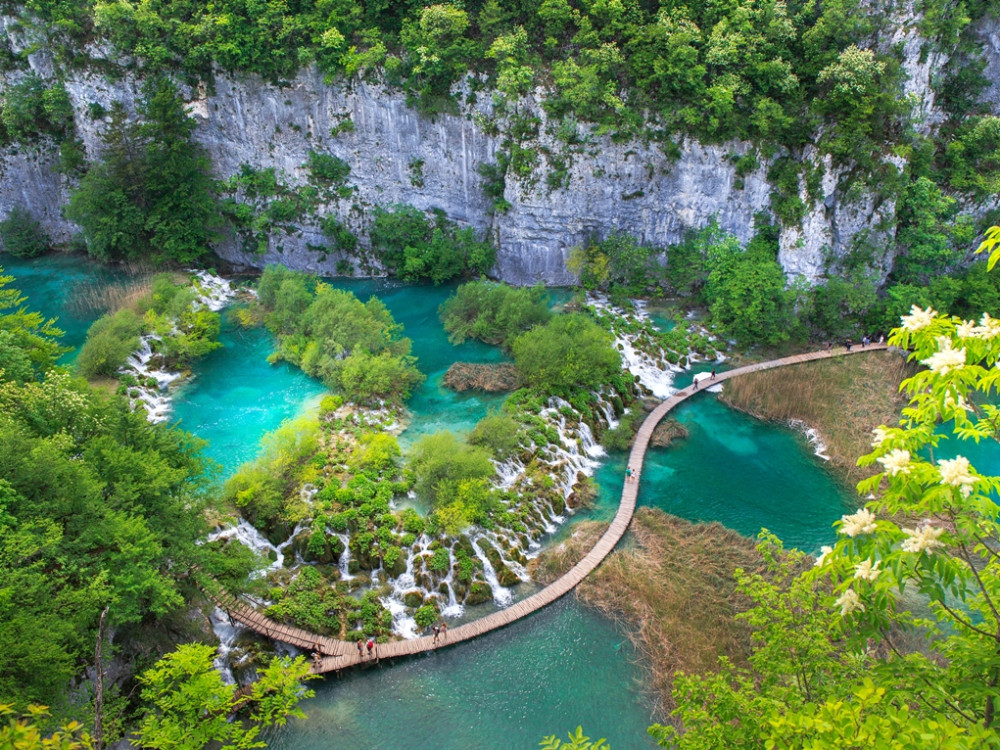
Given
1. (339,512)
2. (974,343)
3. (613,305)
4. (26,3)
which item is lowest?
(339,512)

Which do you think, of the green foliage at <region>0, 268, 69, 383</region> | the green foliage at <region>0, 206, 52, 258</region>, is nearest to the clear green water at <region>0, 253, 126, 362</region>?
the green foliage at <region>0, 206, 52, 258</region>

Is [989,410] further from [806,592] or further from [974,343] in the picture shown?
[806,592]

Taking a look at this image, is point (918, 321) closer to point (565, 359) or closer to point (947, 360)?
point (947, 360)

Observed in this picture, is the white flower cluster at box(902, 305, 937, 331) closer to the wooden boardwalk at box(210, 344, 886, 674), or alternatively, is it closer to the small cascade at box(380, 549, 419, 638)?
the wooden boardwalk at box(210, 344, 886, 674)

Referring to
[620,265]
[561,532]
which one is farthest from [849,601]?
[620,265]

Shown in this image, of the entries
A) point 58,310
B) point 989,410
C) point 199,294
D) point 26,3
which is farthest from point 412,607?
point 26,3

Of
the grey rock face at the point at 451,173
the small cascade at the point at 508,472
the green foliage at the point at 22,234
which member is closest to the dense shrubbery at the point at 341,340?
the small cascade at the point at 508,472

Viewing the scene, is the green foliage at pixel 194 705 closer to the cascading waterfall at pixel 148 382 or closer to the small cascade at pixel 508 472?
the small cascade at pixel 508 472
